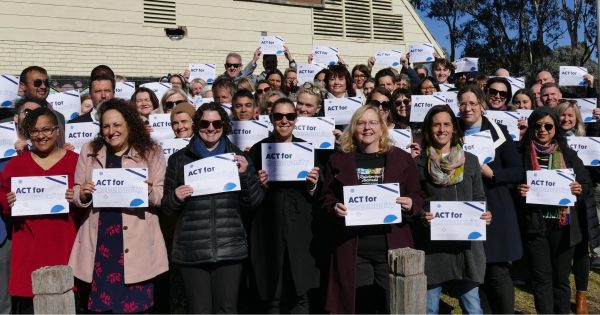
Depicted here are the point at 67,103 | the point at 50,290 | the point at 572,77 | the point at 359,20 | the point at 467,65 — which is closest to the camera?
the point at 50,290

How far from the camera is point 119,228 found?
15.9 feet

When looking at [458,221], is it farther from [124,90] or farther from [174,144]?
[124,90]

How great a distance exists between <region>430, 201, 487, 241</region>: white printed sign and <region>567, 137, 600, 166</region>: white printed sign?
247cm

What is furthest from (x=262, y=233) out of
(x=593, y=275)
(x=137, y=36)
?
(x=137, y=36)

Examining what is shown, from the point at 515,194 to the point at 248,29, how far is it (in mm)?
14561

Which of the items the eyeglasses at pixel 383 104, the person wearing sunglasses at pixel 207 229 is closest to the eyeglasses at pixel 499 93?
the eyeglasses at pixel 383 104

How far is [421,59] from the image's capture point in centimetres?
1136

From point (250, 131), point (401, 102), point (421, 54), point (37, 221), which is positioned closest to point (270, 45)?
point (421, 54)

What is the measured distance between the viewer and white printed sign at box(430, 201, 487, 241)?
4922 mm

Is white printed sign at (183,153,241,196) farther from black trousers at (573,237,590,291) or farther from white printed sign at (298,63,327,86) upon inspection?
white printed sign at (298,63,327,86)

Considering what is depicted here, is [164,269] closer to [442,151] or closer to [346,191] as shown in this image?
[346,191]

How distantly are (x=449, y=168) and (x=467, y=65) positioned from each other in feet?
19.6

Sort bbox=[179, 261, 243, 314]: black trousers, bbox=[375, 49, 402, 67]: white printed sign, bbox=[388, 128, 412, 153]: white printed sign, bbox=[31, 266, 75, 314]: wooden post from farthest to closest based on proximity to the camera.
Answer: bbox=[375, 49, 402, 67]: white printed sign
bbox=[388, 128, 412, 153]: white printed sign
bbox=[179, 261, 243, 314]: black trousers
bbox=[31, 266, 75, 314]: wooden post

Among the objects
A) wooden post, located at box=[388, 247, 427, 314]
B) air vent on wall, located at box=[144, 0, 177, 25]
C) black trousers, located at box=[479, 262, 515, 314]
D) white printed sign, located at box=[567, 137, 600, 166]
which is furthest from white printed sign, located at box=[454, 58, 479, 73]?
air vent on wall, located at box=[144, 0, 177, 25]
